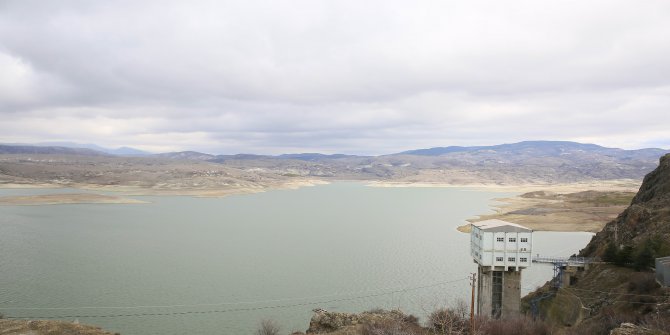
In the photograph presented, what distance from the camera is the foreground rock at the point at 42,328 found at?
19.2 m

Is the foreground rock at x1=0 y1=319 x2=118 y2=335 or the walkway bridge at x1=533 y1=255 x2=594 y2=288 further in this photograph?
the walkway bridge at x1=533 y1=255 x2=594 y2=288

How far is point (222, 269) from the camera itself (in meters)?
37.3

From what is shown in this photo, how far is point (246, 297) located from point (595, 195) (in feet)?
300

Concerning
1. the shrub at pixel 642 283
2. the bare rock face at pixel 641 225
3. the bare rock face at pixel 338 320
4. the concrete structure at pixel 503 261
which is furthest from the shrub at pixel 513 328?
the bare rock face at pixel 641 225

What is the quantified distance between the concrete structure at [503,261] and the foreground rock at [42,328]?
20.4 m

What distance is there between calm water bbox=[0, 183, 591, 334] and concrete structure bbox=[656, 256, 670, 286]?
36.9ft

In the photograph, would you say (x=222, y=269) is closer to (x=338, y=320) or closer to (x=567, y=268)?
(x=338, y=320)

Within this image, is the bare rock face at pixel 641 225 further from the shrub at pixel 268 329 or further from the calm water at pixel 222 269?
the shrub at pixel 268 329

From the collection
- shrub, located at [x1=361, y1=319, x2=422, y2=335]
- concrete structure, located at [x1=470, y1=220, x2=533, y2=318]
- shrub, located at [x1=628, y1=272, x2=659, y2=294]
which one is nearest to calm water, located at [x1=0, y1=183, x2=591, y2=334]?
concrete structure, located at [x1=470, y1=220, x2=533, y2=318]

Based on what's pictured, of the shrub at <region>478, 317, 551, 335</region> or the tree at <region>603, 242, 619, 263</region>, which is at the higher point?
the tree at <region>603, 242, 619, 263</region>

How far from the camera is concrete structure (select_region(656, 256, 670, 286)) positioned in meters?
22.4

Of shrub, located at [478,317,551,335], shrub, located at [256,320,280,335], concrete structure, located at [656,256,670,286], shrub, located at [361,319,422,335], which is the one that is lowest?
shrub, located at [256,320,280,335]

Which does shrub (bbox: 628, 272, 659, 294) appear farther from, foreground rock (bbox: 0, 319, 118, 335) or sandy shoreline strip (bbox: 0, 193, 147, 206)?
sandy shoreline strip (bbox: 0, 193, 147, 206)

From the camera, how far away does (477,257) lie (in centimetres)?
2934
